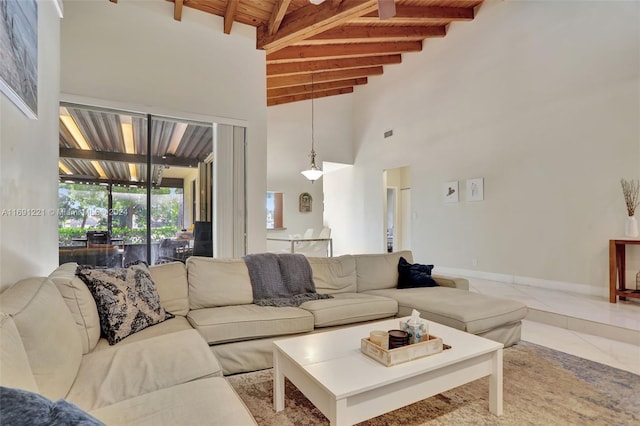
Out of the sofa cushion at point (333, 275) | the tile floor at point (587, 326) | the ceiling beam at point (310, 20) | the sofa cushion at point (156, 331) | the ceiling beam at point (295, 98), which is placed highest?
the ceiling beam at point (295, 98)

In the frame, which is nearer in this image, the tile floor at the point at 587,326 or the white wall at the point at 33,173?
the white wall at the point at 33,173

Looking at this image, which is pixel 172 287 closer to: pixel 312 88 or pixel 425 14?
pixel 425 14

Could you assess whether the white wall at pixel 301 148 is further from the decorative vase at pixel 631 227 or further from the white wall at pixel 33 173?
the decorative vase at pixel 631 227

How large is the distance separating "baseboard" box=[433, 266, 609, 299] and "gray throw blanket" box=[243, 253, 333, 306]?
12.0 feet

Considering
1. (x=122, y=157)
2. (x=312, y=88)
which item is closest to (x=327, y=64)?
(x=312, y=88)

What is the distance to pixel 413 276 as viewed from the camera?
11.2 feet

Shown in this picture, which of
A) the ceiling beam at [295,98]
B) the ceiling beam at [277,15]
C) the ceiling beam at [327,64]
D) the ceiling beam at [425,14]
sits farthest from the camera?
the ceiling beam at [295,98]

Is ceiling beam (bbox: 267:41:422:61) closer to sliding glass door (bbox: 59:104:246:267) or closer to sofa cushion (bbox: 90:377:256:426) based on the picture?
sliding glass door (bbox: 59:104:246:267)

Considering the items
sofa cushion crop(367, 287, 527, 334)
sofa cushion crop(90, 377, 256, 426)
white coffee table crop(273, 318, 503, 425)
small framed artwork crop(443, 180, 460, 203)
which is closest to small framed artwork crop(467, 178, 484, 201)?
small framed artwork crop(443, 180, 460, 203)

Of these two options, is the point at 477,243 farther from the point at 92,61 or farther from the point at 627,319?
the point at 92,61

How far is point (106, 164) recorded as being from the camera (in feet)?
12.8

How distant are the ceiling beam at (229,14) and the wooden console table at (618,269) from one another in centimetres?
529

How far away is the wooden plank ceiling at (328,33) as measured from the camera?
4.12 metres

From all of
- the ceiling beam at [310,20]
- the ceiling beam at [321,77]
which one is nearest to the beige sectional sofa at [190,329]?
the ceiling beam at [310,20]
